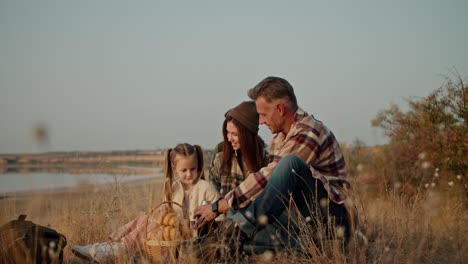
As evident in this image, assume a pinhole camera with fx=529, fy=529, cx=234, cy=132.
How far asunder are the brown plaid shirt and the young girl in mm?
831

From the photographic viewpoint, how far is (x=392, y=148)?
11.4m

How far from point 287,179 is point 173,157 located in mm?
1521

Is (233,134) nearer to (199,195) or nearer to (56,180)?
(199,195)

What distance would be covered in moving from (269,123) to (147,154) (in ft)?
14.6

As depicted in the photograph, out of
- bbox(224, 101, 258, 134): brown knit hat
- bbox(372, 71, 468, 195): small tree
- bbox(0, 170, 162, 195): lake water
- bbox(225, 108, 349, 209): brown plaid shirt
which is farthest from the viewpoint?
bbox(372, 71, 468, 195): small tree

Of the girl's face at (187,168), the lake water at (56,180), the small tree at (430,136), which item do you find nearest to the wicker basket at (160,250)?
the lake water at (56,180)

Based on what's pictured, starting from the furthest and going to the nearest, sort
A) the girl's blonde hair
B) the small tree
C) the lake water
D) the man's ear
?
1. the small tree
2. the girl's blonde hair
3. the man's ear
4. the lake water

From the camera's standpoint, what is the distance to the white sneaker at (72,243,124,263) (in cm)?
482

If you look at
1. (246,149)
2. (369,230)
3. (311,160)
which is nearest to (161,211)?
(246,149)

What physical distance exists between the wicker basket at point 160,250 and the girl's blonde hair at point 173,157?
34.9 inches

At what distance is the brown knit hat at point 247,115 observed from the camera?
564 cm

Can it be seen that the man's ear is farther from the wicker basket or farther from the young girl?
the wicker basket

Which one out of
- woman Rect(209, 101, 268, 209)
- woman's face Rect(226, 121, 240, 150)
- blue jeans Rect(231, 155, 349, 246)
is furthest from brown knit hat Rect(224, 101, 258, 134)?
blue jeans Rect(231, 155, 349, 246)

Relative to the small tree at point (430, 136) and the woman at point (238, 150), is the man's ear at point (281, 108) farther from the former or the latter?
the small tree at point (430, 136)
